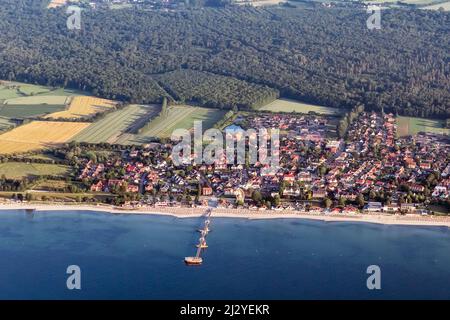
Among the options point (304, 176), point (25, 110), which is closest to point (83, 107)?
point (25, 110)

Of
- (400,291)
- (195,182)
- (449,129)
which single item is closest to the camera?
(400,291)

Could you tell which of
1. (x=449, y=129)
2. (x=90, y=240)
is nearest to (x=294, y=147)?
(x=449, y=129)

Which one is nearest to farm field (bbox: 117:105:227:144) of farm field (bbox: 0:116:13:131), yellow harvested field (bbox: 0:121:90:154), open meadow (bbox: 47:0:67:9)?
yellow harvested field (bbox: 0:121:90:154)

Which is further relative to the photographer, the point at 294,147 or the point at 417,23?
the point at 417,23

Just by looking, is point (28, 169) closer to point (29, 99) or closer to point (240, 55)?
point (29, 99)

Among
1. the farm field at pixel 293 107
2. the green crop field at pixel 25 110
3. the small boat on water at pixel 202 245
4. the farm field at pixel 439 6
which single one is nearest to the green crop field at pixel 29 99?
the green crop field at pixel 25 110

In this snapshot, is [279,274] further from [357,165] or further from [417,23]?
[417,23]

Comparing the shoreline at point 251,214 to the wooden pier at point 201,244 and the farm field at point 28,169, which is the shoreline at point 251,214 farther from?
the farm field at point 28,169
